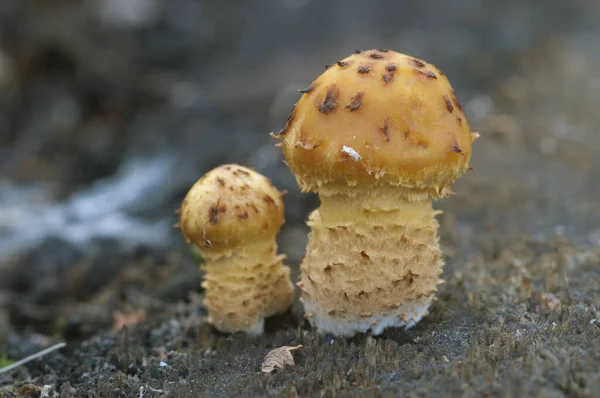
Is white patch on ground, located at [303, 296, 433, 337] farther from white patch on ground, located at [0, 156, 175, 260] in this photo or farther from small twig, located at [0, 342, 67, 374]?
white patch on ground, located at [0, 156, 175, 260]

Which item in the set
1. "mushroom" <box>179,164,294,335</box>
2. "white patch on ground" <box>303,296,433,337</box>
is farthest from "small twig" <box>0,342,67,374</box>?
"white patch on ground" <box>303,296,433,337</box>

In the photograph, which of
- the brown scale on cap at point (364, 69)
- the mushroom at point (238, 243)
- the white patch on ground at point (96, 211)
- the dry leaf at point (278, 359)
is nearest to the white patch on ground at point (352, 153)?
the brown scale on cap at point (364, 69)

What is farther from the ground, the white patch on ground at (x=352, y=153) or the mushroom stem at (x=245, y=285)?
the white patch on ground at (x=352, y=153)

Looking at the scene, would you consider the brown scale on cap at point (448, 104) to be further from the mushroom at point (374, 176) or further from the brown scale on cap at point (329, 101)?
the brown scale on cap at point (329, 101)

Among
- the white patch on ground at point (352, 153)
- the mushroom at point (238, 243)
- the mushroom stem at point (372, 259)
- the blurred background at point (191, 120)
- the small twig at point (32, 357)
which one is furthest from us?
the blurred background at point (191, 120)

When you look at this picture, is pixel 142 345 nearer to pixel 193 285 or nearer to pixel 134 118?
pixel 193 285

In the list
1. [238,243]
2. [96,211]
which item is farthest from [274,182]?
[238,243]

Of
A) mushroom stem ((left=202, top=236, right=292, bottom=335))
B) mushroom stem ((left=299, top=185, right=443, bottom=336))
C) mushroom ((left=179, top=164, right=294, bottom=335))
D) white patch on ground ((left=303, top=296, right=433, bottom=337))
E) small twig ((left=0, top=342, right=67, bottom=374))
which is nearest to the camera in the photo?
mushroom stem ((left=299, top=185, right=443, bottom=336))
